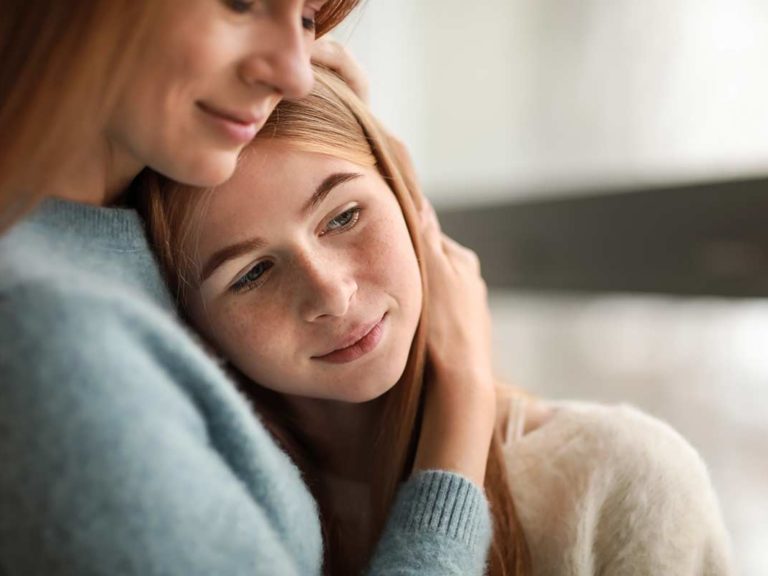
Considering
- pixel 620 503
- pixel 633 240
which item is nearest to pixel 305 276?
pixel 620 503

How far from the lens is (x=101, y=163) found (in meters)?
0.78

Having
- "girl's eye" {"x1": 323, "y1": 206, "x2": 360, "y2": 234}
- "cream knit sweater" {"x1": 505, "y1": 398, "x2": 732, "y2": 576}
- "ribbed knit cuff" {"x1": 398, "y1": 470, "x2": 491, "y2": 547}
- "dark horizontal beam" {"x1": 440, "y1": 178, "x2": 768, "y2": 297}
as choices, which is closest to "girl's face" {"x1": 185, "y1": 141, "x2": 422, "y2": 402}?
"girl's eye" {"x1": 323, "y1": 206, "x2": 360, "y2": 234}

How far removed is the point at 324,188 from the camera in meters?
0.82

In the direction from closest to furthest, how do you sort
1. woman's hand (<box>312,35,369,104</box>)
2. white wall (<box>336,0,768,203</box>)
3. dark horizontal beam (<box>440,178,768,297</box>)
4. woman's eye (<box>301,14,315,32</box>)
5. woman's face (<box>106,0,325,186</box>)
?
woman's face (<box>106,0,325,186</box>)
woman's eye (<box>301,14,315,32</box>)
woman's hand (<box>312,35,369,104</box>)
dark horizontal beam (<box>440,178,768,297</box>)
white wall (<box>336,0,768,203</box>)

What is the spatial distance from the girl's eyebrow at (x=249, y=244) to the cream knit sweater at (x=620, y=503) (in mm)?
376

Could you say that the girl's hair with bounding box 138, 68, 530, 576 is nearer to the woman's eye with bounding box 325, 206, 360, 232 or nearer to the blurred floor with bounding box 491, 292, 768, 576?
the woman's eye with bounding box 325, 206, 360, 232

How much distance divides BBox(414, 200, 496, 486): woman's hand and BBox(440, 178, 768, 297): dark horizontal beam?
15.5 inches

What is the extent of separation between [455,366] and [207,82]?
1.38 feet

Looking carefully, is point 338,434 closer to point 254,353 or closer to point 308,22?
point 254,353

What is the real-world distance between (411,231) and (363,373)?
0.18 metres

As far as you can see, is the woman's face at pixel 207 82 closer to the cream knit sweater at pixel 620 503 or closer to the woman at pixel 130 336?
the woman at pixel 130 336

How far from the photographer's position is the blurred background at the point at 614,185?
1.25 m

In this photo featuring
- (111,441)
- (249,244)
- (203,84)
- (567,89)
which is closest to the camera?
(111,441)

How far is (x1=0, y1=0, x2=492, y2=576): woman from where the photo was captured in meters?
0.58
